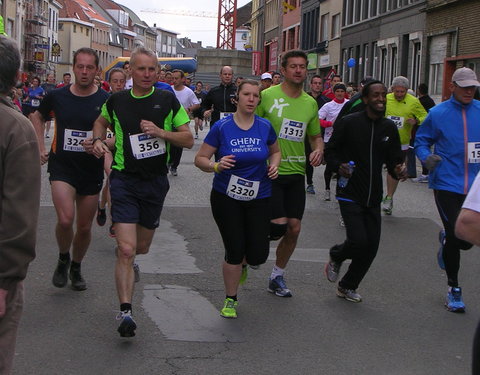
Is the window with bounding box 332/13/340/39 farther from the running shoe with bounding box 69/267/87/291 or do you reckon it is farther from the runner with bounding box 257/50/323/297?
the running shoe with bounding box 69/267/87/291

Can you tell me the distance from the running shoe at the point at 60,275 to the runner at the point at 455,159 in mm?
2965

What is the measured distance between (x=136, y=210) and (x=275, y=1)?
73.8 m

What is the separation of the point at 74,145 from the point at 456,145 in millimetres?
2971

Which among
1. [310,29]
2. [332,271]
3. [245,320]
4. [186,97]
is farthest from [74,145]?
[310,29]

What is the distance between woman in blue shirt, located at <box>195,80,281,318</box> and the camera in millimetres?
6699

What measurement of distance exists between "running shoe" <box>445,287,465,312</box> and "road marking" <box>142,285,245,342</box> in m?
1.76

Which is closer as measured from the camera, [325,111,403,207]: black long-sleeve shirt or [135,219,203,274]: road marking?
[325,111,403,207]: black long-sleeve shirt

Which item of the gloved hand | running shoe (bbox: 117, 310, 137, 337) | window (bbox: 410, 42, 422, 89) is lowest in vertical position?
running shoe (bbox: 117, 310, 137, 337)

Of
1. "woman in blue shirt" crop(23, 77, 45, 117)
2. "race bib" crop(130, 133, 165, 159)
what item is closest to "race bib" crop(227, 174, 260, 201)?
"race bib" crop(130, 133, 165, 159)

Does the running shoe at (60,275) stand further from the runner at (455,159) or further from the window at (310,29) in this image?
the window at (310,29)

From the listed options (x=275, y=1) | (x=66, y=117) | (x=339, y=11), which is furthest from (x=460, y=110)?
(x=275, y=1)

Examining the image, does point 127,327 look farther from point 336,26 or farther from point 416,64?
point 336,26

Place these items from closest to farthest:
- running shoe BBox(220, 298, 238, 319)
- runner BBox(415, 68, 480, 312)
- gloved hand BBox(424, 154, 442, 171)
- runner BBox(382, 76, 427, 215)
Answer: running shoe BBox(220, 298, 238, 319), gloved hand BBox(424, 154, 442, 171), runner BBox(415, 68, 480, 312), runner BBox(382, 76, 427, 215)

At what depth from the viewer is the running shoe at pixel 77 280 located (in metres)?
7.53
